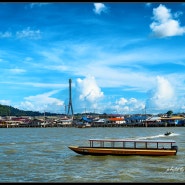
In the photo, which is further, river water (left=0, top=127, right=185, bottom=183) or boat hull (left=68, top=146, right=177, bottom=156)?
boat hull (left=68, top=146, right=177, bottom=156)

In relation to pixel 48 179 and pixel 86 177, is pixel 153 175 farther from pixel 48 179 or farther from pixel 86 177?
pixel 48 179

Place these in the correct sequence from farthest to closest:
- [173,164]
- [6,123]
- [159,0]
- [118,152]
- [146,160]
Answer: [6,123] < [118,152] < [146,160] < [173,164] < [159,0]

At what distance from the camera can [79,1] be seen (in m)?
4.90

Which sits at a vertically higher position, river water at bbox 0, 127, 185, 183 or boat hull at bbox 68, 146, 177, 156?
boat hull at bbox 68, 146, 177, 156

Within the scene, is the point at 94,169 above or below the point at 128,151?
below

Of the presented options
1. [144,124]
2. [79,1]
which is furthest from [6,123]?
[79,1]

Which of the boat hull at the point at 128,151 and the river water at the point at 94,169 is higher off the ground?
the boat hull at the point at 128,151

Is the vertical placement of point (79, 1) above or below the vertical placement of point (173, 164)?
above

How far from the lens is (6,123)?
144250mm

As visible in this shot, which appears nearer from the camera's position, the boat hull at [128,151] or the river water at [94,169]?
the river water at [94,169]

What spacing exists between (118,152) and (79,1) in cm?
2075

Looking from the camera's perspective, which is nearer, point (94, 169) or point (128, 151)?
point (94, 169)

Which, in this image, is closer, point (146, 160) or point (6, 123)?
point (146, 160)

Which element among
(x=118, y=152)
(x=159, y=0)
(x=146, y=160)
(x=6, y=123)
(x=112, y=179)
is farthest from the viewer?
(x=6, y=123)
